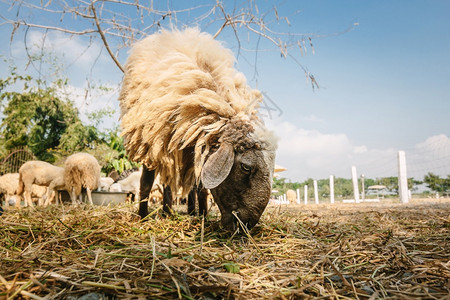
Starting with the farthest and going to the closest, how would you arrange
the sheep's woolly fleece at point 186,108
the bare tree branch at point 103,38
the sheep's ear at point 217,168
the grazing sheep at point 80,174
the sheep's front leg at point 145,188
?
the grazing sheep at point 80,174, the bare tree branch at point 103,38, the sheep's front leg at point 145,188, the sheep's woolly fleece at point 186,108, the sheep's ear at point 217,168

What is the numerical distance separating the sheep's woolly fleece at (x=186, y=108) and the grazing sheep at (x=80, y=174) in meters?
6.08

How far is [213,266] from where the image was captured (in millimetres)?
1731

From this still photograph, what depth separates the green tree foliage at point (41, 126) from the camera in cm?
2142

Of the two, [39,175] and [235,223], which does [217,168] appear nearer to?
[235,223]

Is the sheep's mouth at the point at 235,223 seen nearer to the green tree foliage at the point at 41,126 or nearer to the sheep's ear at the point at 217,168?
the sheep's ear at the point at 217,168

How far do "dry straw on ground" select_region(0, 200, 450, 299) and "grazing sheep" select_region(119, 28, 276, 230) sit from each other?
1.76 feet

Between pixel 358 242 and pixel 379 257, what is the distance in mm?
424

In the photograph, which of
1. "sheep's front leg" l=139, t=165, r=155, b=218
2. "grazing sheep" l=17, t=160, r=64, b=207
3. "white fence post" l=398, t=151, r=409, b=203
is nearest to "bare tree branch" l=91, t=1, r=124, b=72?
"sheep's front leg" l=139, t=165, r=155, b=218

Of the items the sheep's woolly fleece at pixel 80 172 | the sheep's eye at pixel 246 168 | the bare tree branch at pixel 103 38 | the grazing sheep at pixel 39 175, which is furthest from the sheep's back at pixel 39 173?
the sheep's eye at pixel 246 168

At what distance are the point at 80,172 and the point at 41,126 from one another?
58.3ft

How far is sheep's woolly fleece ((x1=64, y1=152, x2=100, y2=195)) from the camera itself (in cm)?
879

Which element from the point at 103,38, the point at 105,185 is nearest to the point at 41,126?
the point at 105,185

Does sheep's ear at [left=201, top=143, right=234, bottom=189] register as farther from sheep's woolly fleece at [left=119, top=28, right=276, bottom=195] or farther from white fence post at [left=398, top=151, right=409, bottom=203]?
white fence post at [left=398, top=151, right=409, bottom=203]

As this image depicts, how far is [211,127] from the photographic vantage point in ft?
9.26
